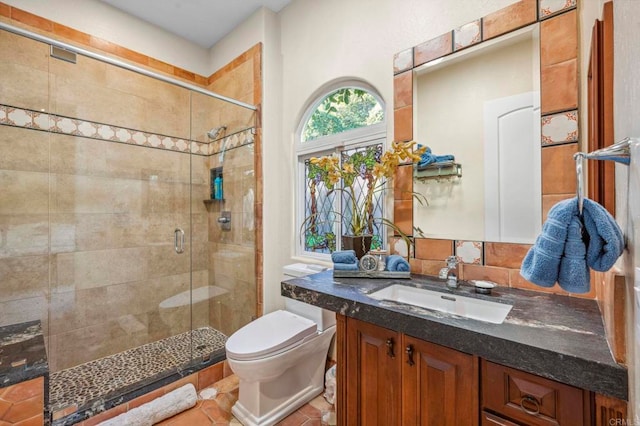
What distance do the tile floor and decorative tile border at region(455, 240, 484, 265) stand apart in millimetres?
1210

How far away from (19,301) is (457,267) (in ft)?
8.66

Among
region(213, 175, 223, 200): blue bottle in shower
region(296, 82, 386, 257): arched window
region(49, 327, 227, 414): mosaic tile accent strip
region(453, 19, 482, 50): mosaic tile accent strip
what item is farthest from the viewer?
region(213, 175, 223, 200): blue bottle in shower

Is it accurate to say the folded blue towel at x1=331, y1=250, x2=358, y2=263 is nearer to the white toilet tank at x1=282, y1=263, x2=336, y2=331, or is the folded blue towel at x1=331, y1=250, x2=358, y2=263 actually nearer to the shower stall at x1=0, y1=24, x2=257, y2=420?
the white toilet tank at x1=282, y1=263, x2=336, y2=331

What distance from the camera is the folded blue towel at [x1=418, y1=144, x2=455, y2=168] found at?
1464 millimetres

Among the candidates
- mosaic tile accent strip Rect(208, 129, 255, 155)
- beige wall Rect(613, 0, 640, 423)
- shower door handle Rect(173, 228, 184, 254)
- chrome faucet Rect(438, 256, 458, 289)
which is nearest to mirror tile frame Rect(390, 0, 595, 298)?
chrome faucet Rect(438, 256, 458, 289)

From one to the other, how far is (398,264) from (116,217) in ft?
7.06

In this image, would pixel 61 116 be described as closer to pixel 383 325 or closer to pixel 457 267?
pixel 383 325

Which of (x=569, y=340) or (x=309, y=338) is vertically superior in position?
(x=569, y=340)

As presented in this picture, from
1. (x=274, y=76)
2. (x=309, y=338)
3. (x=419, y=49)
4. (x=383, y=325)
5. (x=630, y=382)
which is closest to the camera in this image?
(x=630, y=382)

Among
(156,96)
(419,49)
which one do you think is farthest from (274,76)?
(419,49)

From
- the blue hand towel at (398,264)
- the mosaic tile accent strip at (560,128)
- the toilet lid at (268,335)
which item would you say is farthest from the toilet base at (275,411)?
the mosaic tile accent strip at (560,128)

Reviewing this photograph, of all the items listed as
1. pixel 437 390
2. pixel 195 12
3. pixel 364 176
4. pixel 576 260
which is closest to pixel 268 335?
pixel 437 390

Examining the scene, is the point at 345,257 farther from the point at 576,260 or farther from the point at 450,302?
the point at 576,260

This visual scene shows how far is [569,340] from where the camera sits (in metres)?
0.75
